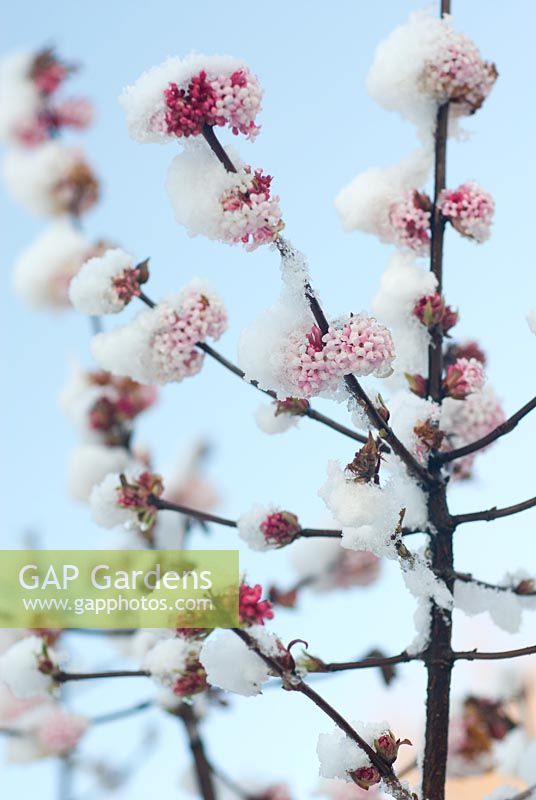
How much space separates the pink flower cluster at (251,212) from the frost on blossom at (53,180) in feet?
8.09

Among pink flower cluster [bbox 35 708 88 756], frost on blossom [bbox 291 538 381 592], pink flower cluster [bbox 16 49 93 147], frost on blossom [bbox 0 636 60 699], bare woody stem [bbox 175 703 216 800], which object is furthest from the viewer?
pink flower cluster [bbox 16 49 93 147]

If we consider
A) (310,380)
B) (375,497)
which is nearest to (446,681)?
(375,497)

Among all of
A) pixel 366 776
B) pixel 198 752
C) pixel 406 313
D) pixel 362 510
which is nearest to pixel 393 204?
pixel 406 313

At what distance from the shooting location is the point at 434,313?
1681 millimetres

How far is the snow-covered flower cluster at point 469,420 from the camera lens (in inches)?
77.9

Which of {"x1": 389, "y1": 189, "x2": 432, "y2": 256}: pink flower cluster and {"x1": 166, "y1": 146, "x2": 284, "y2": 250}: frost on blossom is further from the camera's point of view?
{"x1": 389, "y1": 189, "x2": 432, "y2": 256}: pink flower cluster

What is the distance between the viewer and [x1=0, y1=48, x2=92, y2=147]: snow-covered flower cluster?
139 inches

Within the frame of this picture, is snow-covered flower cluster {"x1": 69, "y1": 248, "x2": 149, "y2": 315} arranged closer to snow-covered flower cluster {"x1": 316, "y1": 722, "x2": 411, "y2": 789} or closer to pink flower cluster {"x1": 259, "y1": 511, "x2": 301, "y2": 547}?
pink flower cluster {"x1": 259, "y1": 511, "x2": 301, "y2": 547}

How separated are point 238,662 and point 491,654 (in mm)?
380

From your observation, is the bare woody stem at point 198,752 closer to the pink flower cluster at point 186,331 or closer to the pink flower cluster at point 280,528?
the pink flower cluster at point 280,528

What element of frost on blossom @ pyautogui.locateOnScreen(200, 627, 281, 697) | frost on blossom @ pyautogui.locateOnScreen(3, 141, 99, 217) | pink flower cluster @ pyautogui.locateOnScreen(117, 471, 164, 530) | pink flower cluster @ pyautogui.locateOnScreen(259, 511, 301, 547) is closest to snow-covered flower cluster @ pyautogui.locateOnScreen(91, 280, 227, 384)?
pink flower cluster @ pyautogui.locateOnScreen(117, 471, 164, 530)

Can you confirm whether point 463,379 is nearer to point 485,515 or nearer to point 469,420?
point 485,515

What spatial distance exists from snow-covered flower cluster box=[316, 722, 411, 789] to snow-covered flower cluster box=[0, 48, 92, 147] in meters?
2.87

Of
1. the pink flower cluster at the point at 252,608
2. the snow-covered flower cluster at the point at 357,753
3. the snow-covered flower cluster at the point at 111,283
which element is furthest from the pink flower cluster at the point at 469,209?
the snow-covered flower cluster at the point at 357,753
